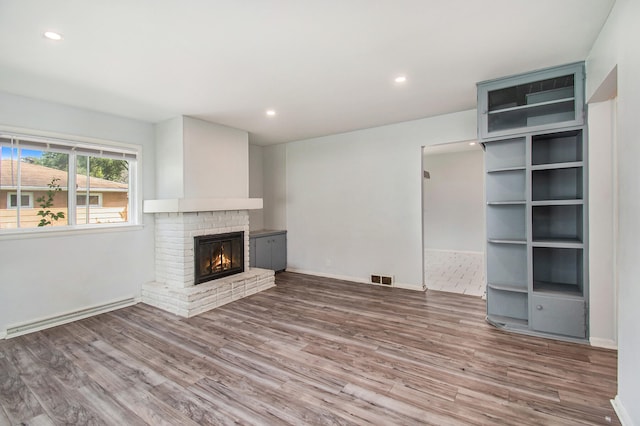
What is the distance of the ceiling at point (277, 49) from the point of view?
1.99 metres

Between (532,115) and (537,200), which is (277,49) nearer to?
(532,115)

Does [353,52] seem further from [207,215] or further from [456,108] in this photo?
[207,215]

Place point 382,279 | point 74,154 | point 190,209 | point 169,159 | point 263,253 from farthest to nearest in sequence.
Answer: point 263,253
point 382,279
point 169,159
point 190,209
point 74,154

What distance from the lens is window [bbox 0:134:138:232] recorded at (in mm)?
3334

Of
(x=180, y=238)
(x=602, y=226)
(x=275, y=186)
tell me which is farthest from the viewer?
(x=275, y=186)

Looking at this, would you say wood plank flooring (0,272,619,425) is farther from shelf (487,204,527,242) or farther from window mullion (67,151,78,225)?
window mullion (67,151,78,225)

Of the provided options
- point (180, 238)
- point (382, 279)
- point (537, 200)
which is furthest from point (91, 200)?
point (537, 200)

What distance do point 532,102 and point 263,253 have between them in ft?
15.4

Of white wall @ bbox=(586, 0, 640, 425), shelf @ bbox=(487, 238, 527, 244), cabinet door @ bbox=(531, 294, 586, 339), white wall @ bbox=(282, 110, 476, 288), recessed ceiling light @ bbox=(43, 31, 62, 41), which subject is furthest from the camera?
white wall @ bbox=(282, 110, 476, 288)

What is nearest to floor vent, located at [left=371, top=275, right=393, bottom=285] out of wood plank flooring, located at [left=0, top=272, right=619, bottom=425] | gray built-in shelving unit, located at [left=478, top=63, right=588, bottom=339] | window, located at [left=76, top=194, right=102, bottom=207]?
wood plank flooring, located at [left=0, top=272, right=619, bottom=425]

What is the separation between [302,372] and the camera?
2461 mm

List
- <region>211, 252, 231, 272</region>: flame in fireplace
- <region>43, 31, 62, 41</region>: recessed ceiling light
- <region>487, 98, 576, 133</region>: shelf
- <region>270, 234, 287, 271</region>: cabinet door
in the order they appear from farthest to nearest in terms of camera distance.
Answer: <region>270, 234, 287, 271</region>: cabinet door → <region>211, 252, 231, 272</region>: flame in fireplace → <region>487, 98, 576, 133</region>: shelf → <region>43, 31, 62, 41</region>: recessed ceiling light

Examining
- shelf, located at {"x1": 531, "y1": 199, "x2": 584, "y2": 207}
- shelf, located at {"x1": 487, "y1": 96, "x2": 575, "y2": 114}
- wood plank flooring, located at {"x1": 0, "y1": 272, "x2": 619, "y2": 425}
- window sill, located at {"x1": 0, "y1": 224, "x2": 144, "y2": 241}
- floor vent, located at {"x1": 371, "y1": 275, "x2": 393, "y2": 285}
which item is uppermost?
shelf, located at {"x1": 487, "y1": 96, "x2": 575, "y2": 114}

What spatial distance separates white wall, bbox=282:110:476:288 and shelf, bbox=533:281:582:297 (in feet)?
5.43
